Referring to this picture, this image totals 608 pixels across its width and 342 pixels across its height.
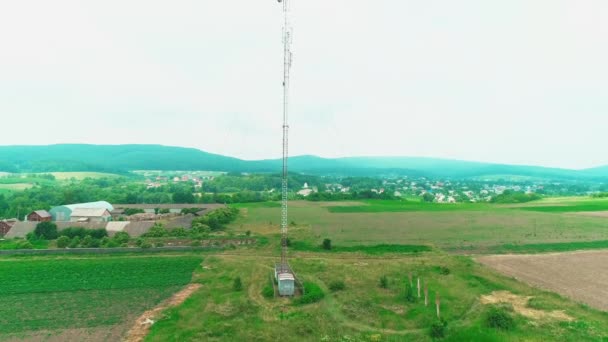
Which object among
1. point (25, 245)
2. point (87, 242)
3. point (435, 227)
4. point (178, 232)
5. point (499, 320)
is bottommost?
point (435, 227)

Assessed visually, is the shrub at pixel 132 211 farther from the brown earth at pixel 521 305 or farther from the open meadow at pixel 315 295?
the brown earth at pixel 521 305

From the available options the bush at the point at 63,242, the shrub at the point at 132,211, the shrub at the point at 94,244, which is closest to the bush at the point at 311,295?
the shrub at the point at 94,244

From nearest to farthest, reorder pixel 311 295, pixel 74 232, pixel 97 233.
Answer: pixel 311 295
pixel 97 233
pixel 74 232

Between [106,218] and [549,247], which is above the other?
[549,247]

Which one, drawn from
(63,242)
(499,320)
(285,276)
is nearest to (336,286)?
(285,276)

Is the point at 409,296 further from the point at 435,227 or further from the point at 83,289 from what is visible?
the point at 435,227
